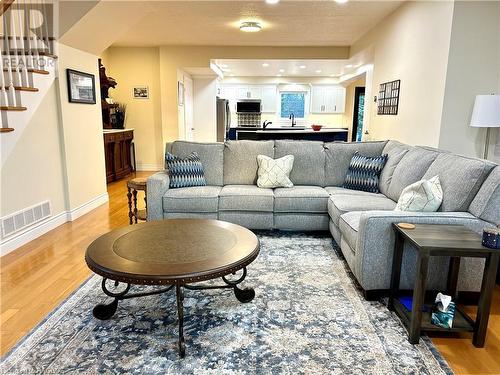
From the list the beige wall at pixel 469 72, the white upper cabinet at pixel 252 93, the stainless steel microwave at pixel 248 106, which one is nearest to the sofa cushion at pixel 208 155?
the beige wall at pixel 469 72

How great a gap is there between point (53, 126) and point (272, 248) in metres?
2.72

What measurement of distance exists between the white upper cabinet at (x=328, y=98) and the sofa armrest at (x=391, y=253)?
9.10m

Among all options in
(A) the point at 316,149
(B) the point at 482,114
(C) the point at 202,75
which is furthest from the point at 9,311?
(C) the point at 202,75

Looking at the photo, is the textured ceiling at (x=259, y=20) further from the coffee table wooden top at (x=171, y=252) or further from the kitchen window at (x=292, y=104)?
the kitchen window at (x=292, y=104)

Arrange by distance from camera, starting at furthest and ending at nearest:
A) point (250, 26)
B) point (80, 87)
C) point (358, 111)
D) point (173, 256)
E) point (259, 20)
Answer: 1. point (358, 111)
2. point (250, 26)
3. point (259, 20)
4. point (80, 87)
5. point (173, 256)

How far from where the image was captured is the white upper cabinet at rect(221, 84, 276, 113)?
35.2ft

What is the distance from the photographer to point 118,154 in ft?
21.4

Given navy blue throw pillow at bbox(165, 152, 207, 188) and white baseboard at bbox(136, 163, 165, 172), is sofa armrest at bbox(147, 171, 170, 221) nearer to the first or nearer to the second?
navy blue throw pillow at bbox(165, 152, 207, 188)

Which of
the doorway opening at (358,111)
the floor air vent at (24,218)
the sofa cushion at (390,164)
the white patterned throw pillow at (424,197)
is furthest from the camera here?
the doorway opening at (358,111)

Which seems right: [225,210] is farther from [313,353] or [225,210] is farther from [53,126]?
[53,126]

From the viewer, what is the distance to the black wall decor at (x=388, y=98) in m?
4.45

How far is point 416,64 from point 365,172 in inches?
57.4

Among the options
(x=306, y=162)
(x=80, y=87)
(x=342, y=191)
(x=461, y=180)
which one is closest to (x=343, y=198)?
(x=342, y=191)

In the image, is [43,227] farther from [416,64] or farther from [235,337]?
[416,64]
